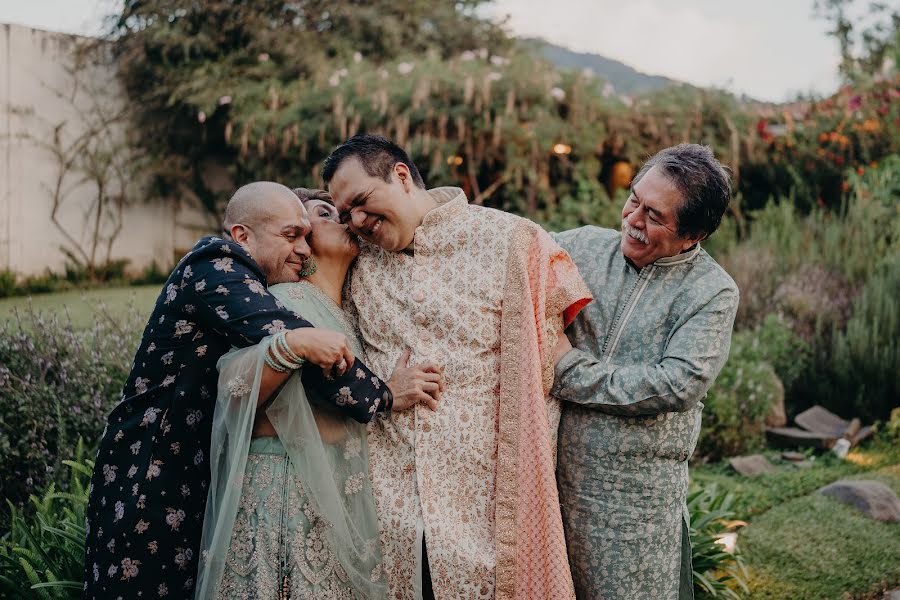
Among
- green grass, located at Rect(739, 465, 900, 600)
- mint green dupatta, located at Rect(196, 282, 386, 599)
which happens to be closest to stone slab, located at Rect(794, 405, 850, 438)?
green grass, located at Rect(739, 465, 900, 600)

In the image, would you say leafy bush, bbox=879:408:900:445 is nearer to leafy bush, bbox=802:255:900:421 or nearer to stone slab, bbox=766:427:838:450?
leafy bush, bbox=802:255:900:421

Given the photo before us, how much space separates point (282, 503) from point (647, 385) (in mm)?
1191

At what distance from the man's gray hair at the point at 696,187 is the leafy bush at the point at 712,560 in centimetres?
186

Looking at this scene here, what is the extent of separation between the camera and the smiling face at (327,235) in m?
2.64

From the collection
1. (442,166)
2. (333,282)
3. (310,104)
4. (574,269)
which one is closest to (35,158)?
(310,104)

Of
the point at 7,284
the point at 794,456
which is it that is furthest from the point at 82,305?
the point at 794,456

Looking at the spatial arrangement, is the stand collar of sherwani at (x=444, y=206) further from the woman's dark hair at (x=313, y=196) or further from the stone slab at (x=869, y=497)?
the stone slab at (x=869, y=497)

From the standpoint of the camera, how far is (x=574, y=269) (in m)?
2.69

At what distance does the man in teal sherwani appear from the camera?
247 cm

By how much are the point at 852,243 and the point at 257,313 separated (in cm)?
725

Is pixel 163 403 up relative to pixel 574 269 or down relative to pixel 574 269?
down

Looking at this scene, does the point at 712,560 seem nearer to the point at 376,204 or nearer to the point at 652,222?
the point at 652,222

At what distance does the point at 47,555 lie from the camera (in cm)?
309

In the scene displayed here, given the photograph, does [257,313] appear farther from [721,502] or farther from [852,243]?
[852,243]
